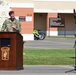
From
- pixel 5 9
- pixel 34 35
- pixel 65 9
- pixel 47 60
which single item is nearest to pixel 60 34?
pixel 65 9

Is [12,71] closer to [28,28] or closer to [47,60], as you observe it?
[47,60]

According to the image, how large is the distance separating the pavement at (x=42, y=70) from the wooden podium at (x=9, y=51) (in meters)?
0.21

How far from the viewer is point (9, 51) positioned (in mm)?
14477

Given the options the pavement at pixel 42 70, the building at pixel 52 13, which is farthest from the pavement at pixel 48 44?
the building at pixel 52 13

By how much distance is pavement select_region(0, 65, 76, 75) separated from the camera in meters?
14.1

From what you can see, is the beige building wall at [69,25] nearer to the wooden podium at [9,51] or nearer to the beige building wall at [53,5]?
the beige building wall at [53,5]

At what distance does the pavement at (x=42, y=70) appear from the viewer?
46.2ft

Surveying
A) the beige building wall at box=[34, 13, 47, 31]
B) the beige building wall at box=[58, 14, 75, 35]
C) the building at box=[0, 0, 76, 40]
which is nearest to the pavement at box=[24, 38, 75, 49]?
the building at box=[0, 0, 76, 40]

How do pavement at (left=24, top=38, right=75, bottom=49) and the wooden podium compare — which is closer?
the wooden podium

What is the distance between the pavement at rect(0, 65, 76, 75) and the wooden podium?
0.69ft

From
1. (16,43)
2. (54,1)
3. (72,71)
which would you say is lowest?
(72,71)

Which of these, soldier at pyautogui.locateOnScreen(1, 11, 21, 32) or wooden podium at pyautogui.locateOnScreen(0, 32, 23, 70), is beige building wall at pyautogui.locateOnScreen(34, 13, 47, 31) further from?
wooden podium at pyautogui.locateOnScreen(0, 32, 23, 70)

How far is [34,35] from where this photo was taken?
4494 centimetres

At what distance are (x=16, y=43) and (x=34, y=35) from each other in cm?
3049
